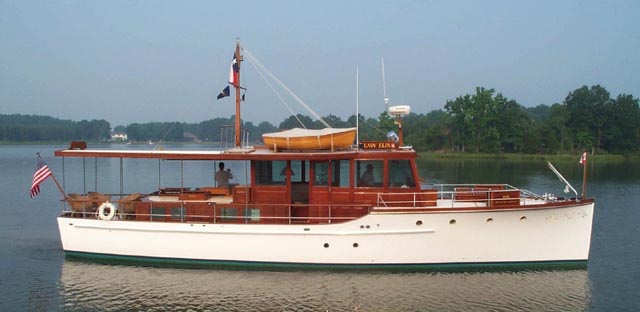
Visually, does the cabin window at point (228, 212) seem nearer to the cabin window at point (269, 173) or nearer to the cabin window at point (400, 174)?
the cabin window at point (269, 173)

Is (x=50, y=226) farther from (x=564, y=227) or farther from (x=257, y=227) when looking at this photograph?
(x=564, y=227)

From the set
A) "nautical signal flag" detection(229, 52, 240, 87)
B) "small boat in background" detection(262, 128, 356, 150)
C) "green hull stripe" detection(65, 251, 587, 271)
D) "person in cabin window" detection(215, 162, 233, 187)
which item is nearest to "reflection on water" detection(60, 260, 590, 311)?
"green hull stripe" detection(65, 251, 587, 271)

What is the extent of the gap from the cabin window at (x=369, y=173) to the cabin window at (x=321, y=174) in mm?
774

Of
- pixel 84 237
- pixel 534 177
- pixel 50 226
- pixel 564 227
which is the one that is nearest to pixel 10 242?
pixel 50 226

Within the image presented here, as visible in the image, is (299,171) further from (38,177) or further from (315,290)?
(38,177)

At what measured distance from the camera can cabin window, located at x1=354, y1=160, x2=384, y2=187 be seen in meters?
13.4

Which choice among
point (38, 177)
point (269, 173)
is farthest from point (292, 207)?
point (38, 177)

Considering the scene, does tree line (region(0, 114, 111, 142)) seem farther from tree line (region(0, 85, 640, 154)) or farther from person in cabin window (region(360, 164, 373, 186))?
person in cabin window (region(360, 164, 373, 186))

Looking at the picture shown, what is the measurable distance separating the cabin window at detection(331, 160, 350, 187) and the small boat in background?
1.37ft

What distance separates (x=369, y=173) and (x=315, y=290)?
11.1ft

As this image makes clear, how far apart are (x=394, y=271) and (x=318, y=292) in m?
2.29

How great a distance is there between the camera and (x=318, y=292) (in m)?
11.8

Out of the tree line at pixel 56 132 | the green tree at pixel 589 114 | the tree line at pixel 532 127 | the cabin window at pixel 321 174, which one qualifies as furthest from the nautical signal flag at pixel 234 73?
the tree line at pixel 56 132

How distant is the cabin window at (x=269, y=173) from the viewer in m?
13.7
